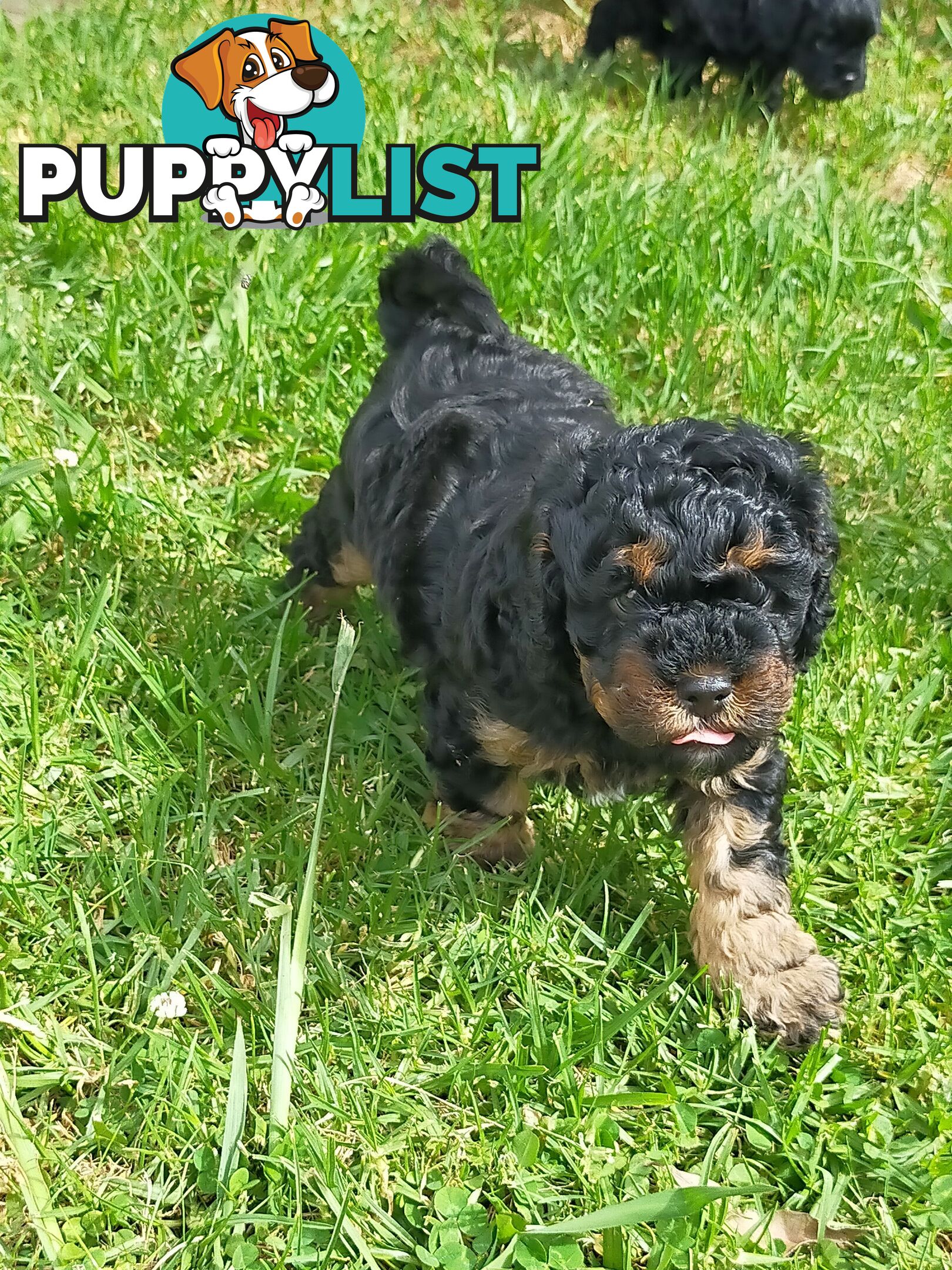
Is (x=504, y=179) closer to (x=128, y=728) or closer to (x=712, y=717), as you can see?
(x=128, y=728)

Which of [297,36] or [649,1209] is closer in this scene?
[649,1209]

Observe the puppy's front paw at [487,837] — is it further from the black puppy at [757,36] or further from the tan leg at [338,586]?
the black puppy at [757,36]

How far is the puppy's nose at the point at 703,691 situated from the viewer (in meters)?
1.96

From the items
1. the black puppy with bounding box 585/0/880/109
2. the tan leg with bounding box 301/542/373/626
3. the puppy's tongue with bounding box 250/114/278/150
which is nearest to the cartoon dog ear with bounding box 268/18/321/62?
the puppy's tongue with bounding box 250/114/278/150

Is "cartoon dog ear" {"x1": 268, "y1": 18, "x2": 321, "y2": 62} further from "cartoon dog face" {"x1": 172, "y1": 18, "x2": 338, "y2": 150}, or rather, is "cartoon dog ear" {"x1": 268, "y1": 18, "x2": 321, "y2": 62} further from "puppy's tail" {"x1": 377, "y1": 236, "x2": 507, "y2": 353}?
"puppy's tail" {"x1": 377, "y1": 236, "x2": 507, "y2": 353}

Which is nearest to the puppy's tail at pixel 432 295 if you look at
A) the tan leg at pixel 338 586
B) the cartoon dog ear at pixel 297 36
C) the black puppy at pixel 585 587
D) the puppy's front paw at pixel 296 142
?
the black puppy at pixel 585 587

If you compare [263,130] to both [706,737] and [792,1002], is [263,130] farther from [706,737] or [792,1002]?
[792,1002]

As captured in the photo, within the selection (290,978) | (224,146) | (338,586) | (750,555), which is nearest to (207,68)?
(224,146)

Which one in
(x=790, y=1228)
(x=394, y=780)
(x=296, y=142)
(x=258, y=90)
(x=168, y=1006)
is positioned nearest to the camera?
(x=790, y=1228)

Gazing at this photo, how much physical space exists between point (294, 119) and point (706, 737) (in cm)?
387

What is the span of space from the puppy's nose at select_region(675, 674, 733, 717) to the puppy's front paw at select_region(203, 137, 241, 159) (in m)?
3.84

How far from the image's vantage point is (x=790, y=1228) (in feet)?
7.62

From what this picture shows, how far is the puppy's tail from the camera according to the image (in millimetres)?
3156

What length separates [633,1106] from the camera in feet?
8.13
